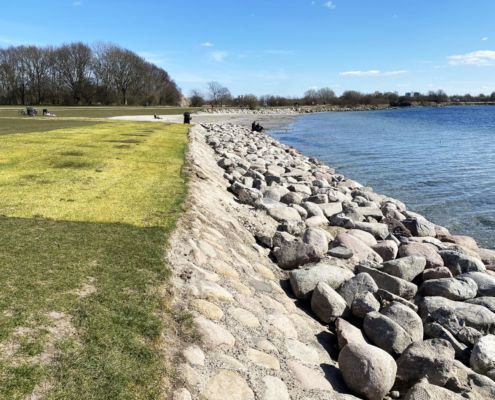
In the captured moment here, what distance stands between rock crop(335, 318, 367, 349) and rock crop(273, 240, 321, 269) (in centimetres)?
187

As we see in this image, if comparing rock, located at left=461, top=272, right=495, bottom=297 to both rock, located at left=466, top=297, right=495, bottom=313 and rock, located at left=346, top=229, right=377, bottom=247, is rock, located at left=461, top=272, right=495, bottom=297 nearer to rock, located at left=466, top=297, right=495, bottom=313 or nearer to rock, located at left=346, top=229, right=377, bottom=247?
rock, located at left=466, top=297, right=495, bottom=313

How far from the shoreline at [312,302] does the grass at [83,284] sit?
13.6 inches

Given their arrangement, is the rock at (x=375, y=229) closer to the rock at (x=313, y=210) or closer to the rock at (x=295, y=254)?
the rock at (x=313, y=210)

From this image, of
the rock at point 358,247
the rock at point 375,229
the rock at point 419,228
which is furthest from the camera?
the rock at point 419,228

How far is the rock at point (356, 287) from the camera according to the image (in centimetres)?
620

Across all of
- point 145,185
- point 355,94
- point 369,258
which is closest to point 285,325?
point 369,258

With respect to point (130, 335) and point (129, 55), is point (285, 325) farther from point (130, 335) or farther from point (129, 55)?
point (129, 55)

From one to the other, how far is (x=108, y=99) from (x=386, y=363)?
100197mm

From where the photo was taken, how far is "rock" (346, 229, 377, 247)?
8688 millimetres

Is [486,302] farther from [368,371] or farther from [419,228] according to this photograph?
[419,228]

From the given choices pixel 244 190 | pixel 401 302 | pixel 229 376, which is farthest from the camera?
pixel 244 190

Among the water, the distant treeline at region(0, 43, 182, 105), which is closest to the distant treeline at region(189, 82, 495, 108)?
the distant treeline at region(0, 43, 182, 105)

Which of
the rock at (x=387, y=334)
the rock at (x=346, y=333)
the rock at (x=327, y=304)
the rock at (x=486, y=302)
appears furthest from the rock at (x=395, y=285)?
the rock at (x=346, y=333)

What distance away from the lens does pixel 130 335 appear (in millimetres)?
3855
